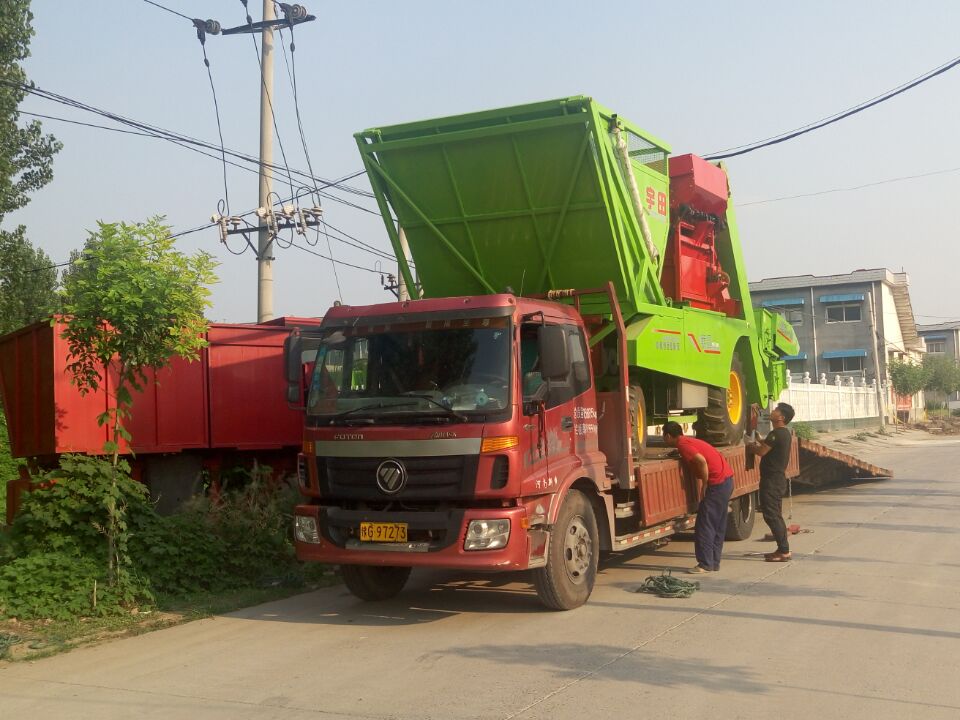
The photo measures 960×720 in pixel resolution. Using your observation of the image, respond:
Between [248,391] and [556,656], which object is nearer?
[556,656]

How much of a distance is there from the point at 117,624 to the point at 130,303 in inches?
106

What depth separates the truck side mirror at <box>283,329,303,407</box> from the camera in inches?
340

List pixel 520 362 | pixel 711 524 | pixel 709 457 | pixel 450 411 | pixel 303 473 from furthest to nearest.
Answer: pixel 709 457
pixel 711 524
pixel 303 473
pixel 520 362
pixel 450 411

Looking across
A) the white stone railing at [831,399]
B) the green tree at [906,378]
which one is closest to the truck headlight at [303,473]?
the white stone railing at [831,399]

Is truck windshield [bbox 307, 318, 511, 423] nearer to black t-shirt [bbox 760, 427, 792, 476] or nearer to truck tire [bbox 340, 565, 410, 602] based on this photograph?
truck tire [bbox 340, 565, 410, 602]

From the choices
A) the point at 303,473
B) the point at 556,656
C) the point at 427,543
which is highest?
the point at 303,473

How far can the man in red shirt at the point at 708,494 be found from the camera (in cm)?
977

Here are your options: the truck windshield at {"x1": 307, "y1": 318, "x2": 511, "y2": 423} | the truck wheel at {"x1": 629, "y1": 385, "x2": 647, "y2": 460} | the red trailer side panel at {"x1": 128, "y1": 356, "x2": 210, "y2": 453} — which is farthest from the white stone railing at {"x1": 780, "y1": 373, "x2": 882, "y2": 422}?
the truck windshield at {"x1": 307, "y1": 318, "x2": 511, "y2": 423}

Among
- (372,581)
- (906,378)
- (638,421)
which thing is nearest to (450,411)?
(372,581)

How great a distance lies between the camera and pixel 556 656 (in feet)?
21.6

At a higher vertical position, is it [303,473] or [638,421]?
[638,421]

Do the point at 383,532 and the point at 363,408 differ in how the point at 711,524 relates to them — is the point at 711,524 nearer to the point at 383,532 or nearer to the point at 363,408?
the point at 383,532

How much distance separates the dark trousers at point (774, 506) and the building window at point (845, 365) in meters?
49.3

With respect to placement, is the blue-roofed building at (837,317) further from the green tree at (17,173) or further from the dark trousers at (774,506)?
the dark trousers at (774,506)
